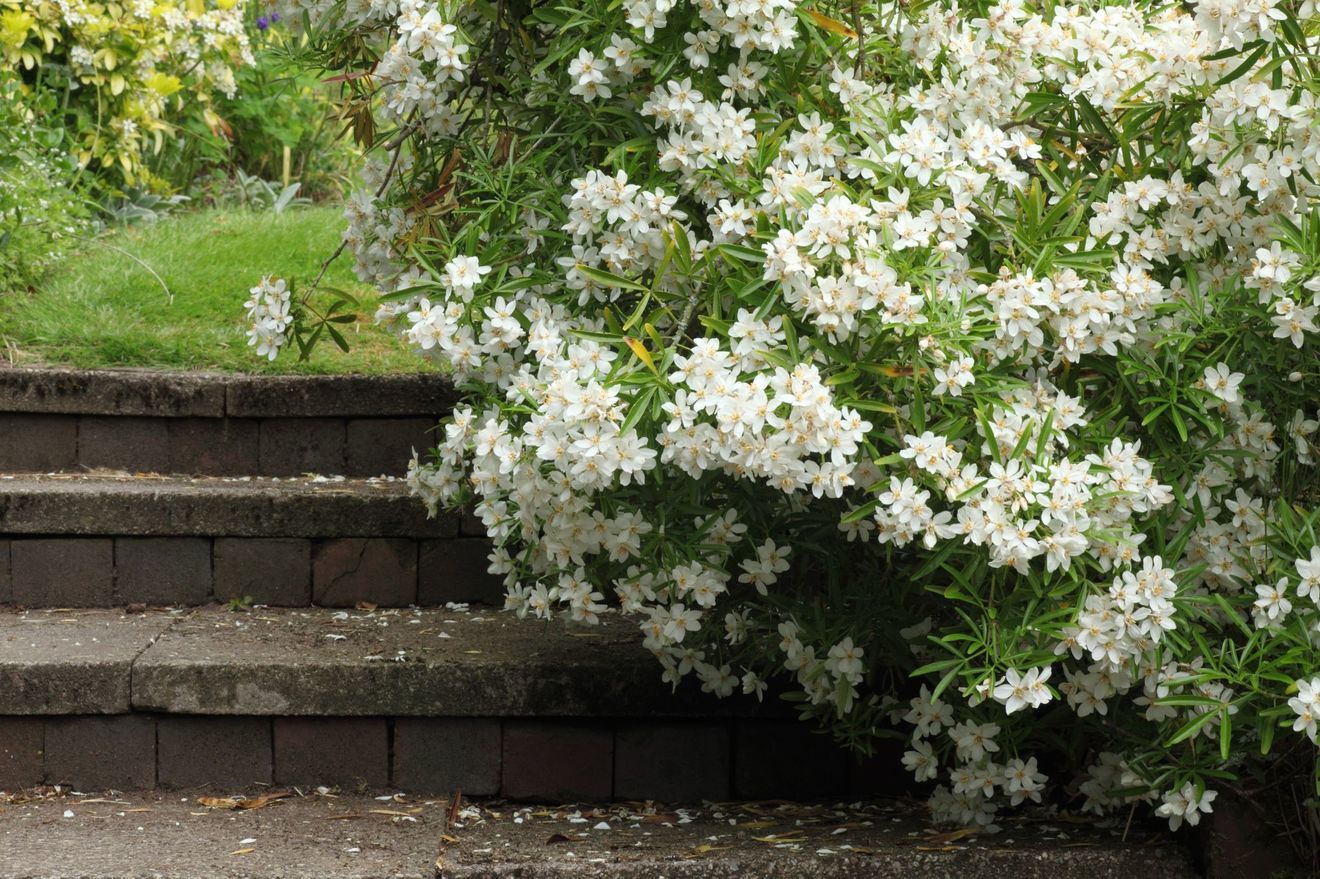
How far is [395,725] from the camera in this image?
230 cm

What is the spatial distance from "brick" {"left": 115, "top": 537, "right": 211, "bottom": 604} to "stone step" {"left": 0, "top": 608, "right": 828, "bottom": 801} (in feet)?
1.13

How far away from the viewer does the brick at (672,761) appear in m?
2.34

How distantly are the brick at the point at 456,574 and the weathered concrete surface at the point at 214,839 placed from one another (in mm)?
577

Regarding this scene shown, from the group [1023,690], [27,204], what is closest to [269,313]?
[1023,690]

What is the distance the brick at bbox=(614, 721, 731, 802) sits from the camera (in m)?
2.34

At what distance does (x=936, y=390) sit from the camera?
165cm

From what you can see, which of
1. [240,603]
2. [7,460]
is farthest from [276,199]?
[240,603]

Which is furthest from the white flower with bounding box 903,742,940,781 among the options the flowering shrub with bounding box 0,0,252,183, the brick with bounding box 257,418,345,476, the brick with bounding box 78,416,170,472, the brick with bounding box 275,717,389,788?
the flowering shrub with bounding box 0,0,252,183

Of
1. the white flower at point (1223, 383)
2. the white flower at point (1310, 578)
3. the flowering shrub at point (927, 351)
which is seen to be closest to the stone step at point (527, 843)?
the flowering shrub at point (927, 351)

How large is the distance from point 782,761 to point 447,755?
23.2 inches

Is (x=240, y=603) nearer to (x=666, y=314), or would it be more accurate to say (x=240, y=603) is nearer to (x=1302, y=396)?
(x=666, y=314)

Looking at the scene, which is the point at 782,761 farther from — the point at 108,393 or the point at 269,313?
the point at 108,393

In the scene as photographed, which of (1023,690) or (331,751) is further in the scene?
(331,751)

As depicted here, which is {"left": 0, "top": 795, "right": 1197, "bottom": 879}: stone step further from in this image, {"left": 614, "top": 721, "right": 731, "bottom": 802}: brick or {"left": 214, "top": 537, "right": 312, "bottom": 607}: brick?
{"left": 214, "top": 537, "right": 312, "bottom": 607}: brick
